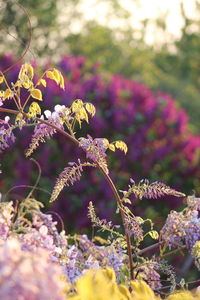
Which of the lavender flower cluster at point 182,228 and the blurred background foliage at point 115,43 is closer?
the lavender flower cluster at point 182,228

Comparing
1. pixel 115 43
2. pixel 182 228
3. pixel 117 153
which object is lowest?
pixel 115 43

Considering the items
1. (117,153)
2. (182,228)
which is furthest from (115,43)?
(182,228)

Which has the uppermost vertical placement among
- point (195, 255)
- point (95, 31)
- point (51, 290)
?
point (51, 290)

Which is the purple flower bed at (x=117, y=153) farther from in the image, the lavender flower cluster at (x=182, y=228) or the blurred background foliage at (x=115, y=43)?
the blurred background foliage at (x=115, y=43)

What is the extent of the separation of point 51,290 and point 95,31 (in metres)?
26.3

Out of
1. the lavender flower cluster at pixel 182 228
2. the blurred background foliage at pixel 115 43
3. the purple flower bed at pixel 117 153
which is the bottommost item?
the blurred background foliage at pixel 115 43

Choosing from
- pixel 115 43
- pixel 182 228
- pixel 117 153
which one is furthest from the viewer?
pixel 115 43

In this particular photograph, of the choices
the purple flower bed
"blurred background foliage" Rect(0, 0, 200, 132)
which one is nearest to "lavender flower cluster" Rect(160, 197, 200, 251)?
the purple flower bed

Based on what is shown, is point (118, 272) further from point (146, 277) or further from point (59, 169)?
point (59, 169)

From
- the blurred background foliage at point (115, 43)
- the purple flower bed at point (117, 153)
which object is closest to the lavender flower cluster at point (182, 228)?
the purple flower bed at point (117, 153)

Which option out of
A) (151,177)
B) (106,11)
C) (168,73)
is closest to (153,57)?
(168,73)

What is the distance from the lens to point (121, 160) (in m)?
6.81

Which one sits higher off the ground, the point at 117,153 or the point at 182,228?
the point at 182,228

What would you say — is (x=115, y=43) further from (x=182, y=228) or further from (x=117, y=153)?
(x=182, y=228)
